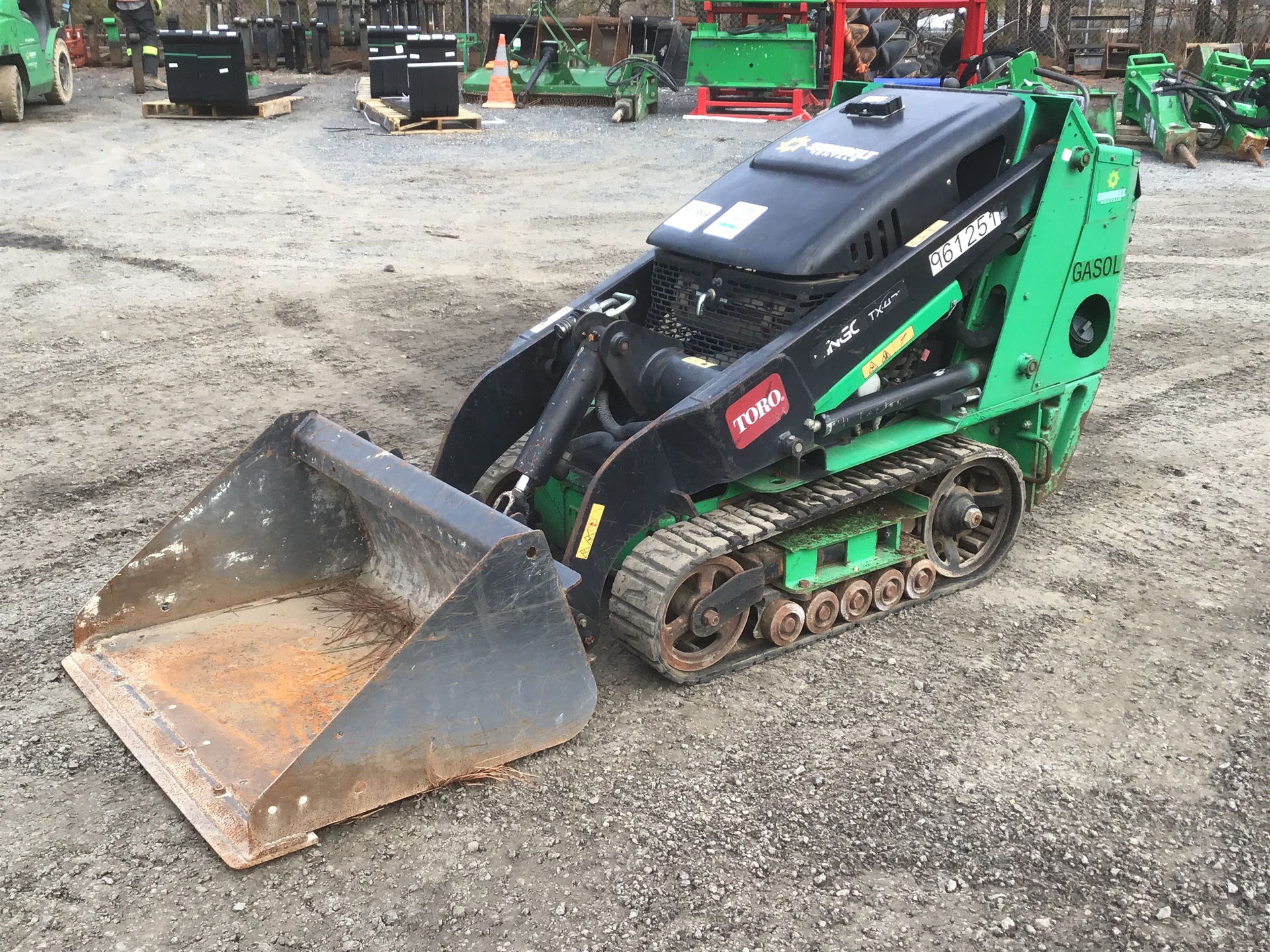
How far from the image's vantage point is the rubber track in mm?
3842

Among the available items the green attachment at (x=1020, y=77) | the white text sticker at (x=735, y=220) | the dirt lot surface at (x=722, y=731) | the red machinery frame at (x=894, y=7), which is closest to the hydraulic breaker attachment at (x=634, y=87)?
the red machinery frame at (x=894, y=7)

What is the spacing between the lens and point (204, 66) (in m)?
16.1

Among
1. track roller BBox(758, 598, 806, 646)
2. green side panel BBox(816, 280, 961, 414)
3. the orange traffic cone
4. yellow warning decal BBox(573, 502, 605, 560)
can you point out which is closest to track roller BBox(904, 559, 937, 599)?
track roller BBox(758, 598, 806, 646)

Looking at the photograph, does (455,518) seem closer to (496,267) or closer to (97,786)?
(97,786)

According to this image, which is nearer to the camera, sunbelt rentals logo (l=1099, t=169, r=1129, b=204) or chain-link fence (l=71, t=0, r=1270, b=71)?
sunbelt rentals logo (l=1099, t=169, r=1129, b=204)

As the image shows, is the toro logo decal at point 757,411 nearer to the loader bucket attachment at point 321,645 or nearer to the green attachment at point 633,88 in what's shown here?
the loader bucket attachment at point 321,645

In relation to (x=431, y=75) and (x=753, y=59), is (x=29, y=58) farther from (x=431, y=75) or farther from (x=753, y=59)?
(x=753, y=59)

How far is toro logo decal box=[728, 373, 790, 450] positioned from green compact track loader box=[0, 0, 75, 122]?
1422 cm

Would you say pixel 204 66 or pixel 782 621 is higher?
pixel 204 66

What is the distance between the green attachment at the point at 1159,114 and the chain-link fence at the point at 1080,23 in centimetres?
523

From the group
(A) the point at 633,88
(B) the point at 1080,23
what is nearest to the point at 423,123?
(A) the point at 633,88

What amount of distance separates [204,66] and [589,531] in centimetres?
1459

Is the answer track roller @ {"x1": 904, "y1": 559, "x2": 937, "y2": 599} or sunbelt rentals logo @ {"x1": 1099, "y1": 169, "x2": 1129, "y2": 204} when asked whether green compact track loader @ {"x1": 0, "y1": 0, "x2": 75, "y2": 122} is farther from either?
track roller @ {"x1": 904, "y1": 559, "x2": 937, "y2": 599}

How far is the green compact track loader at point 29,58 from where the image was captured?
1506cm
